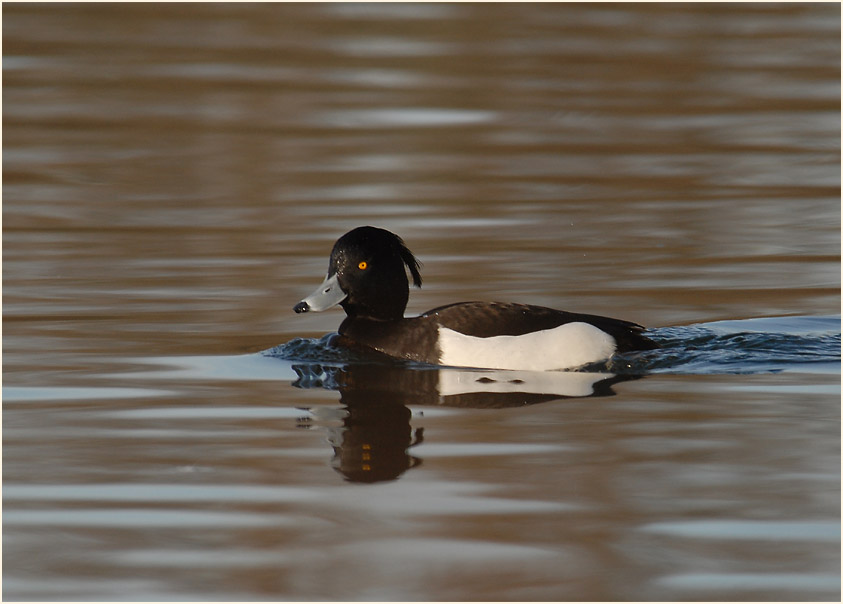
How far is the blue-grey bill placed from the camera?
26.9ft

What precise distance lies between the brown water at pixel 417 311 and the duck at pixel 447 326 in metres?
0.22

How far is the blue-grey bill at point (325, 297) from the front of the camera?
8.20 m

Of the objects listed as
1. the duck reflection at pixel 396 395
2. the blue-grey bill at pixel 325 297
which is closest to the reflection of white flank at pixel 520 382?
the duck reflection at pixel 396 395

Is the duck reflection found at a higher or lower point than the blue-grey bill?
lower

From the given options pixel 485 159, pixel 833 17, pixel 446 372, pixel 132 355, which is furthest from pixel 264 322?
pixel 833 17

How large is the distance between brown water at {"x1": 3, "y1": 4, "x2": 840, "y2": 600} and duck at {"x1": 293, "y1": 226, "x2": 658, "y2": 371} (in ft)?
0.72

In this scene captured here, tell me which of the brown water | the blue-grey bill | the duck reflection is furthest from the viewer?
the blue-grey bill

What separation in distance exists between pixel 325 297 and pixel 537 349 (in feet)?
4.41

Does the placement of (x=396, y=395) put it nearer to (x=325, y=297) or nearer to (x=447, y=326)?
(x=447, y=326)

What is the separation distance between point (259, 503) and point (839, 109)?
41.4 feet

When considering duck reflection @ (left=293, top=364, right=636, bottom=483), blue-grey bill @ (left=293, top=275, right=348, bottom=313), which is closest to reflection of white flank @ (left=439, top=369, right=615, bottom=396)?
duck reflection @ (left=293, top=364, right=636, bottom=483)

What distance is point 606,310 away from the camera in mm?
8938

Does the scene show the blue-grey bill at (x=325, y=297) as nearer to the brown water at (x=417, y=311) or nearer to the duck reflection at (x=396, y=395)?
the brown water at (x=417, y=311)

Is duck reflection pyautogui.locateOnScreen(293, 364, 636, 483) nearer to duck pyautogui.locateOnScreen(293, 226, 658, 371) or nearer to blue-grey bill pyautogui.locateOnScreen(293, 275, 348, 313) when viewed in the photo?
duck pyautogui.locateOnScreen(293, 226, 658, 371)
